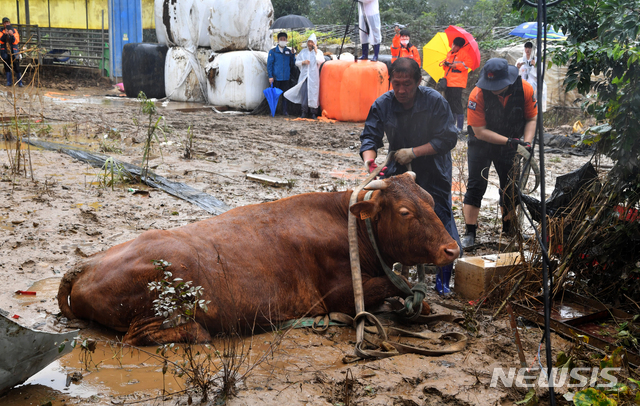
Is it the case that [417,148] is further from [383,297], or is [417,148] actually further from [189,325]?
[189,325]

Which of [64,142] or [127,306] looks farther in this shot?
[64,142]

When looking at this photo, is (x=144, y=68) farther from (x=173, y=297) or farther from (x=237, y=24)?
(x=173, y=297)

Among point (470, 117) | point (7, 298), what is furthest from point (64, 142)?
point (470, 117)

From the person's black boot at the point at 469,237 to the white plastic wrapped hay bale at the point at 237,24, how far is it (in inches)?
468

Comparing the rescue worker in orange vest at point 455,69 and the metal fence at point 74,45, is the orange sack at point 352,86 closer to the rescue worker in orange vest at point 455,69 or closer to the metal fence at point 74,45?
the rescue worker in orange vest at point 455,69

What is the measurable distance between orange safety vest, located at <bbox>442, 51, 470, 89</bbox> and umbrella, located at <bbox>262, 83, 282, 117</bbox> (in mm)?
5038

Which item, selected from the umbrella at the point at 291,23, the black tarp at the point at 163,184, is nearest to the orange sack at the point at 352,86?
the black tarp at the point at 163,184

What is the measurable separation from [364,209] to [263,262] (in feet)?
2.58

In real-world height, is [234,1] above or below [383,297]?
above

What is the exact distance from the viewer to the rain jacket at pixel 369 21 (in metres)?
14.4

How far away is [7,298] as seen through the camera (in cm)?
375

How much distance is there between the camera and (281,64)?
1549 cm

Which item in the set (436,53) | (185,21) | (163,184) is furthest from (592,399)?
(185,21)

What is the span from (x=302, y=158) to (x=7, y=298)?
20.6 ft
